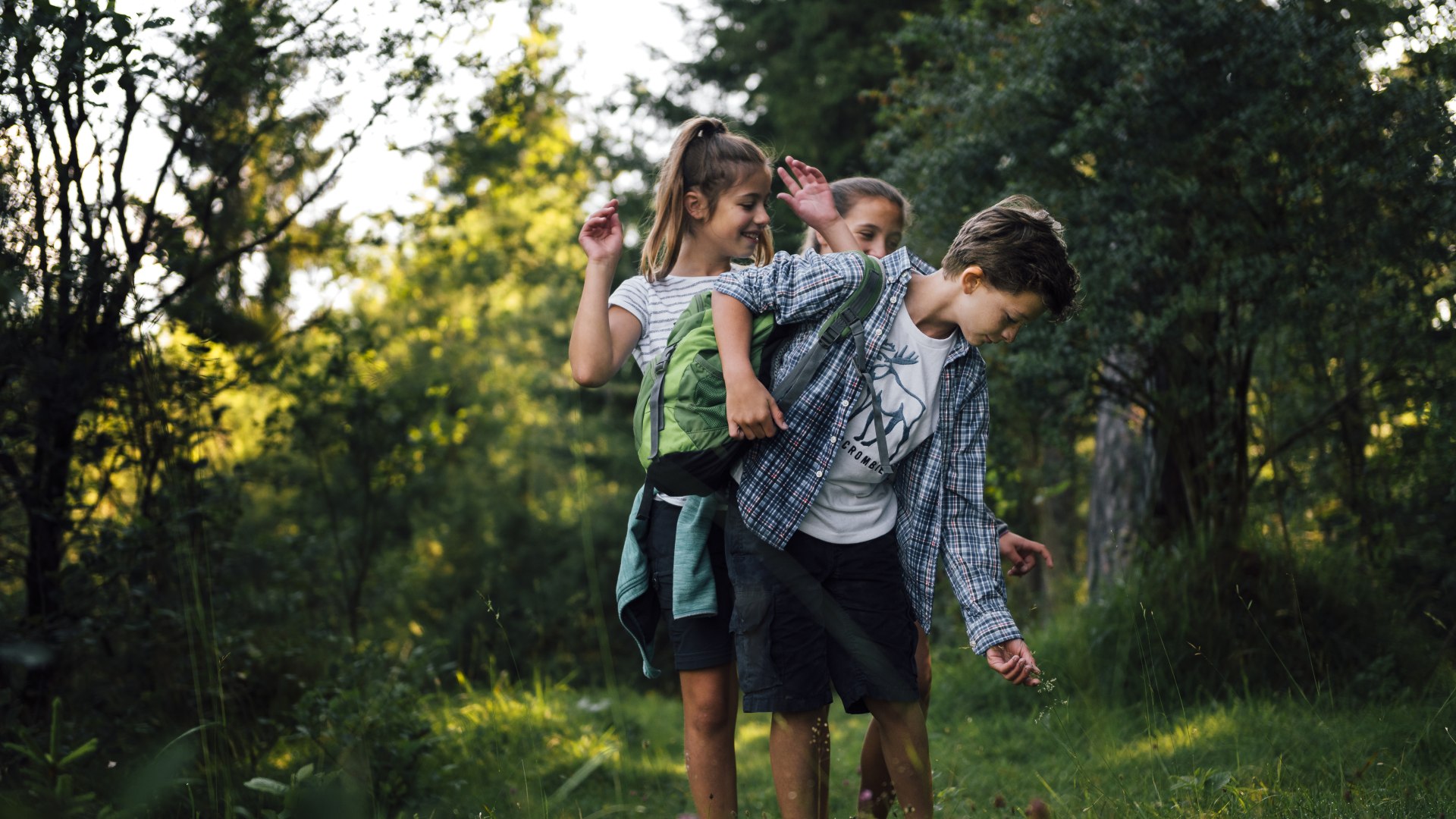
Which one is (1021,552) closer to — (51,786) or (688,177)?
(688,177)

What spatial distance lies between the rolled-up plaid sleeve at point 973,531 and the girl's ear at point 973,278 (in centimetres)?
22

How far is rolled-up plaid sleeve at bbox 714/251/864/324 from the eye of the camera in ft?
8.21

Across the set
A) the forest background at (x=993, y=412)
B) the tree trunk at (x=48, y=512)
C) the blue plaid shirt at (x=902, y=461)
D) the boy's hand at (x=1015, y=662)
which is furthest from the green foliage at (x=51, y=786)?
the boy's hand at (x=1015, y=662)

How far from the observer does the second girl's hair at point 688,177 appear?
3.01m

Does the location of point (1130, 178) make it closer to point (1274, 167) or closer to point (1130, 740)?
point (1274, 167)

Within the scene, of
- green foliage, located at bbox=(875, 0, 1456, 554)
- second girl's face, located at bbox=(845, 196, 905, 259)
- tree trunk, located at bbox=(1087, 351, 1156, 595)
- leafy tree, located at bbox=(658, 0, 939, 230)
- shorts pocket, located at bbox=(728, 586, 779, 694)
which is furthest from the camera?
leafy tree, located at bbox=(658, 0, 939, 230)

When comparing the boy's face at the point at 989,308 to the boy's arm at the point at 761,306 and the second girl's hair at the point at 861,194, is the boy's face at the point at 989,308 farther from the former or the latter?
the second girl's hair at the point at 861,194

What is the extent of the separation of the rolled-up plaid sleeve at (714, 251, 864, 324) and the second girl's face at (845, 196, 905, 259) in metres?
1.04

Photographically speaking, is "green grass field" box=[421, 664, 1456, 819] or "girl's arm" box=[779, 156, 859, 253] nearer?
"green grass field" box=[421, 664, 1456, 819]

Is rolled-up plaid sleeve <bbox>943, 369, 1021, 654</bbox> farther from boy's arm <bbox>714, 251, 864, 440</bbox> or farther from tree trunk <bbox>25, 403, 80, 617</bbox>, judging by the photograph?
tree trunk <bbox>25, 403, 80, 617</bbox>

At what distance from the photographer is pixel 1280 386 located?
6066 millimetres

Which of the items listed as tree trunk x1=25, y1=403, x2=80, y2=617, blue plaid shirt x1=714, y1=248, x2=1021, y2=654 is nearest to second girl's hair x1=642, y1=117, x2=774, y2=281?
blue plaid shirt x1=714, y1=248, x2=1021, y2=654

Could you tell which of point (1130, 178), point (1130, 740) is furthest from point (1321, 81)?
point (1130, 740)

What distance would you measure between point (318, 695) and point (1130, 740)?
2825 millimetres
